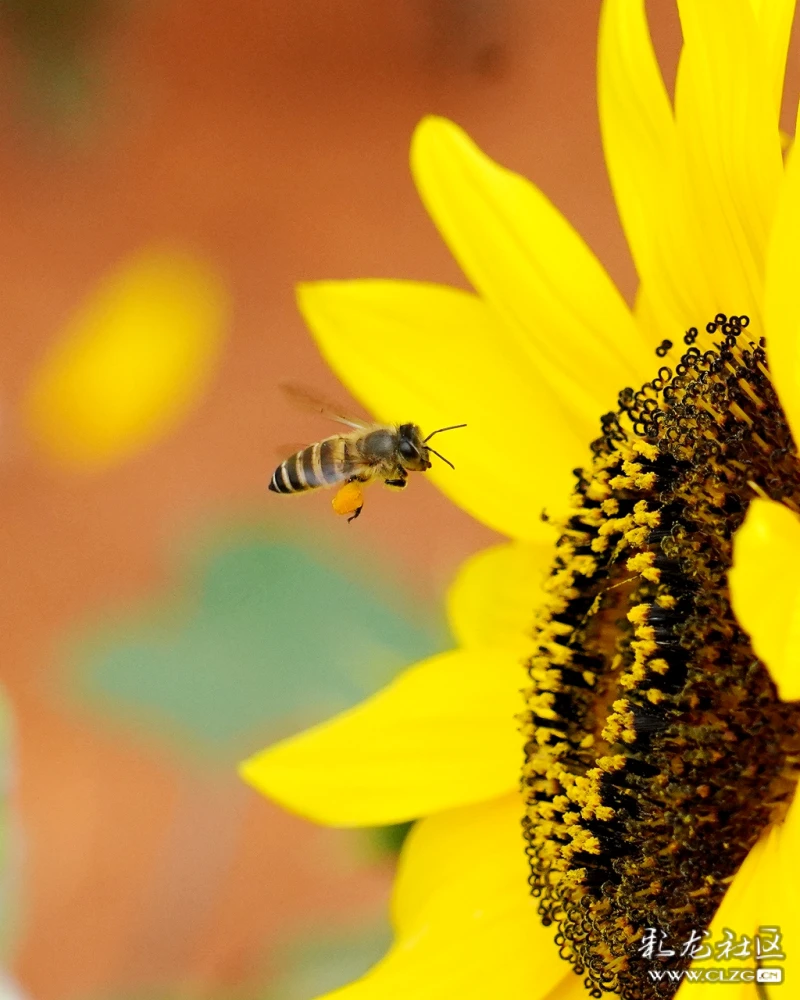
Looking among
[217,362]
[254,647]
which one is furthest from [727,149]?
[217,362]

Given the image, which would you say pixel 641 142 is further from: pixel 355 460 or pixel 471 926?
pixel 471 926

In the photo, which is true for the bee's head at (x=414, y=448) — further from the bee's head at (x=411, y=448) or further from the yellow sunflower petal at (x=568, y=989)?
the yellow sunflower petal at (x=568, y=989)

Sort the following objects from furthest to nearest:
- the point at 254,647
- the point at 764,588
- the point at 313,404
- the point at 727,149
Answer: the point at 254,647 → the point at 313,404 → the point at 727,149 → the point at 764,588

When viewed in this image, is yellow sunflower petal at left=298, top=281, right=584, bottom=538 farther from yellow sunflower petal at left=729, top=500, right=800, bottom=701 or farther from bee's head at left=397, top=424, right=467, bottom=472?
yellow sunflower petal at left=729, top=500, right=800, bottom=701

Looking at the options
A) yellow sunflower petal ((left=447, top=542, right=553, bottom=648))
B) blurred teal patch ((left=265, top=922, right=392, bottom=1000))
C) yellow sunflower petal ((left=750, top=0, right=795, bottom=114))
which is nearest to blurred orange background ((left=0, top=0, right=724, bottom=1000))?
blurred teal patch ((left=265, top=922, right=392, bottom=1000))

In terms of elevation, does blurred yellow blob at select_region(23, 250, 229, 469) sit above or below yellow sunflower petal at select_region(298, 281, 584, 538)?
above
